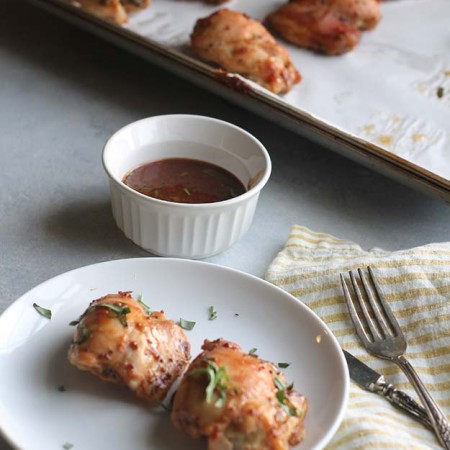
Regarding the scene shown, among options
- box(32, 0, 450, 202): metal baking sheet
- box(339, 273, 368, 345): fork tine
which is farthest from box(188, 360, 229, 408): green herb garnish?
box(32, 0, 450, 202): metal baking sheet

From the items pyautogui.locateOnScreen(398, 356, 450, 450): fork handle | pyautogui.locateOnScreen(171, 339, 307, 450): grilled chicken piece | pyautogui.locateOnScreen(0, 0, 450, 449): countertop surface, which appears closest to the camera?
pyautogui.locateOnScreen(171, 339, 307, 450): grilled chicken piece

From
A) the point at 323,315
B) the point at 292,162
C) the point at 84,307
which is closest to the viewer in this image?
the point at 84,307

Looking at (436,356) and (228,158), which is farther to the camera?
(228,158)

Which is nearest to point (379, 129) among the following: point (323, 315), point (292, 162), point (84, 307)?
point (292, 162)

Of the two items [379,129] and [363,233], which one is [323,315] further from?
[379,129]

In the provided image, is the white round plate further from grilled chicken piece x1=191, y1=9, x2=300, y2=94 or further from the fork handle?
grilled chicken piece x1=191, y1=9, x2=300, y2=94

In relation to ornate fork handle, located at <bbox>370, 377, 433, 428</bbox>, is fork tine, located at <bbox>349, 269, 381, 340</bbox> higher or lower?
lower

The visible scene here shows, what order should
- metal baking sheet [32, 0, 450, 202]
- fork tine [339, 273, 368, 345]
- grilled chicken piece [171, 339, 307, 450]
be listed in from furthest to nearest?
metal baking sheet [32, 0, 450, 202] → fork tine [339, 273, 368, 345] → grilled chicken piece [171, 339, 307, 450]
